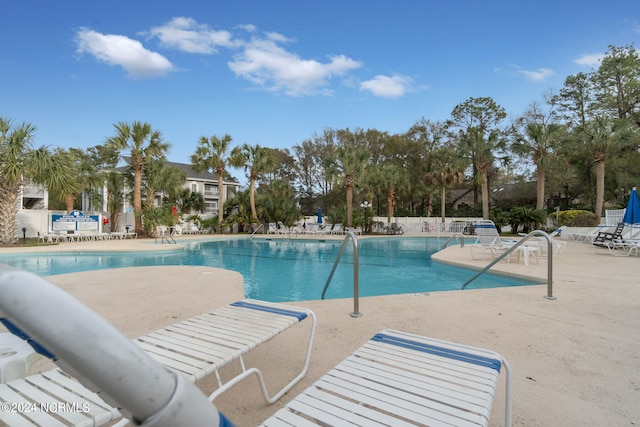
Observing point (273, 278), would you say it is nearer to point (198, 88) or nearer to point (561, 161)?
point (198, 88)

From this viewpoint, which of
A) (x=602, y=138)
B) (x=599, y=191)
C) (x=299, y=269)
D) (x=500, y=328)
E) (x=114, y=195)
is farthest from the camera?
(x=114, y=195)

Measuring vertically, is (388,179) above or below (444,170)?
below

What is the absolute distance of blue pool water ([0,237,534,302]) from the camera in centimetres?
754

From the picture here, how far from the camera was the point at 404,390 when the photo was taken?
1657 mm

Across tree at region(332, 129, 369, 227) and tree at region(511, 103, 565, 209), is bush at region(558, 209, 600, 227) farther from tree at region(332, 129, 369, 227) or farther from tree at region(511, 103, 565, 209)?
tree at region(332, 129, 369, 227)

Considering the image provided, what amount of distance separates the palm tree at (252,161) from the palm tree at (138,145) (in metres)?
5.50

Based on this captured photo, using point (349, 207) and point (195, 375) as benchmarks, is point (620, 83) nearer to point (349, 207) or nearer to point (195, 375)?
point (349, 207)

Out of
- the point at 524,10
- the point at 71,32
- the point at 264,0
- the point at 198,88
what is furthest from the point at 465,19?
the point at 71,32

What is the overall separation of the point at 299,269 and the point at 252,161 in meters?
17.1

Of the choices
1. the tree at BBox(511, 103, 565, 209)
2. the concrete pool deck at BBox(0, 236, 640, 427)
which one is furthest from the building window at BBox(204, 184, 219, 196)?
the concrete pool deck at BBox(0, 236, 640, 427)

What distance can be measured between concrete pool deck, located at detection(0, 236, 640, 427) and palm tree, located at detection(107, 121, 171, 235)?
47.6 feet

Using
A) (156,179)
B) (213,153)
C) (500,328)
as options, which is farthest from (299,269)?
(213,153)

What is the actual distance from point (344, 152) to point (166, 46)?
12190 mm

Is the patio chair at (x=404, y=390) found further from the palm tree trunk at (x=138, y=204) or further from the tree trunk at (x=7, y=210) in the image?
the palm tree trunk at (x=138, y=204)
